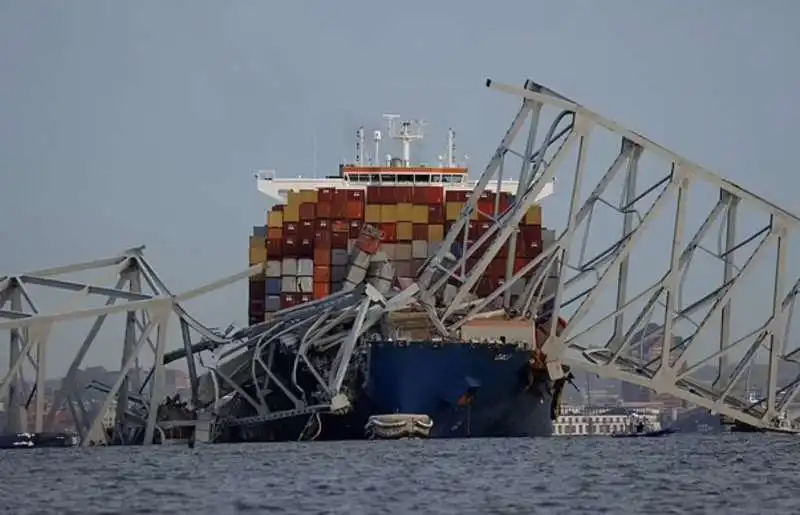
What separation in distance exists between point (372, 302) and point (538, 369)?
22.5 ft

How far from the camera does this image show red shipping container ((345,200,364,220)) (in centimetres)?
8094

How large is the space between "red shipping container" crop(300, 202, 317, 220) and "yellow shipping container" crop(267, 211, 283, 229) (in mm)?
1069

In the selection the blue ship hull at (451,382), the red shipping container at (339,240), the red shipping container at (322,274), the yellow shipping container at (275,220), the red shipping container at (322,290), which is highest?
the yellow shipping container at (275,220)

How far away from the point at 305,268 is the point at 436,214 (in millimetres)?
6719

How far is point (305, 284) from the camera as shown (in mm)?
78125

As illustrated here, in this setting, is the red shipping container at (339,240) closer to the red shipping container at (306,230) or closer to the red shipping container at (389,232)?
the red shipping container at (306,230)

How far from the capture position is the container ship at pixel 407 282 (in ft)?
217

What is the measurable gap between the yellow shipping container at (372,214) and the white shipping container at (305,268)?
364 cm

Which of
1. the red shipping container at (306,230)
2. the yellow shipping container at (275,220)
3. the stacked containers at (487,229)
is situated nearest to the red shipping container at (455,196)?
the stacked containers at (487,229)

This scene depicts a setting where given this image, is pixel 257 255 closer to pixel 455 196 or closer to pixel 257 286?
pixel 257 286

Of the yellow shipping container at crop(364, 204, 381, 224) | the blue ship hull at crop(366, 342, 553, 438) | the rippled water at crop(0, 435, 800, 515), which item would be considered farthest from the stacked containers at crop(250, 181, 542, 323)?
the rippled water at crop(0, 435, 800, 515)

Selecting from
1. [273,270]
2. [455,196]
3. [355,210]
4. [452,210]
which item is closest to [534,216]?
[452,210]

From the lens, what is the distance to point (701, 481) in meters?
43.1

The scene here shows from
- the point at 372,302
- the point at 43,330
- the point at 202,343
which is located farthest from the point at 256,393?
the point at 43,330
